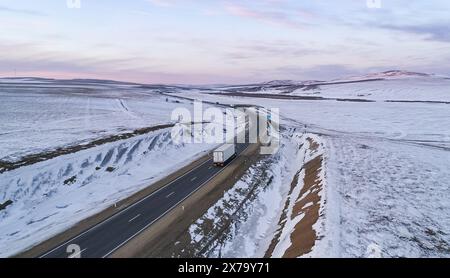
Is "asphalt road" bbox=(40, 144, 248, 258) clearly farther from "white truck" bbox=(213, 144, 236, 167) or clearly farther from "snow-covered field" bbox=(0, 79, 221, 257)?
"white truck" bbox=(213, 144, 236, 167)

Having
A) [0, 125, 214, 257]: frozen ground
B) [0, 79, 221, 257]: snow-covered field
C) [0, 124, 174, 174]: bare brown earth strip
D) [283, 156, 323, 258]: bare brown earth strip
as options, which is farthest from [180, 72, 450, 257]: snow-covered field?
[0, 124, 174, 174]: bare brown earth strip

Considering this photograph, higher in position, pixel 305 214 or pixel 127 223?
pixel 305 214

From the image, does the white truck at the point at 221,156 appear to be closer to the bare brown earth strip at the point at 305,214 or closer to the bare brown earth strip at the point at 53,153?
the bare brown earth strip at the point at 305,214

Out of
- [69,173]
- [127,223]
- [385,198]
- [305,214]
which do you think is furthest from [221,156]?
[385,198]

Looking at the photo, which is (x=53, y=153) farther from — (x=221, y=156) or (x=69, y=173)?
(x=221, y=156)

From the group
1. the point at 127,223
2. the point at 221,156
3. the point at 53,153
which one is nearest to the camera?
the point at 127,223

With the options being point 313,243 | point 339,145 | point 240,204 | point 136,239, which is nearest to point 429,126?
point 339,145

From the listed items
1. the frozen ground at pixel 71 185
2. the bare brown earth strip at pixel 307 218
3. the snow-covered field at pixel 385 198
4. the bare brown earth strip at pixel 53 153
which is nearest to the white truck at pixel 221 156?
the frozen ground at pixel 71 185
